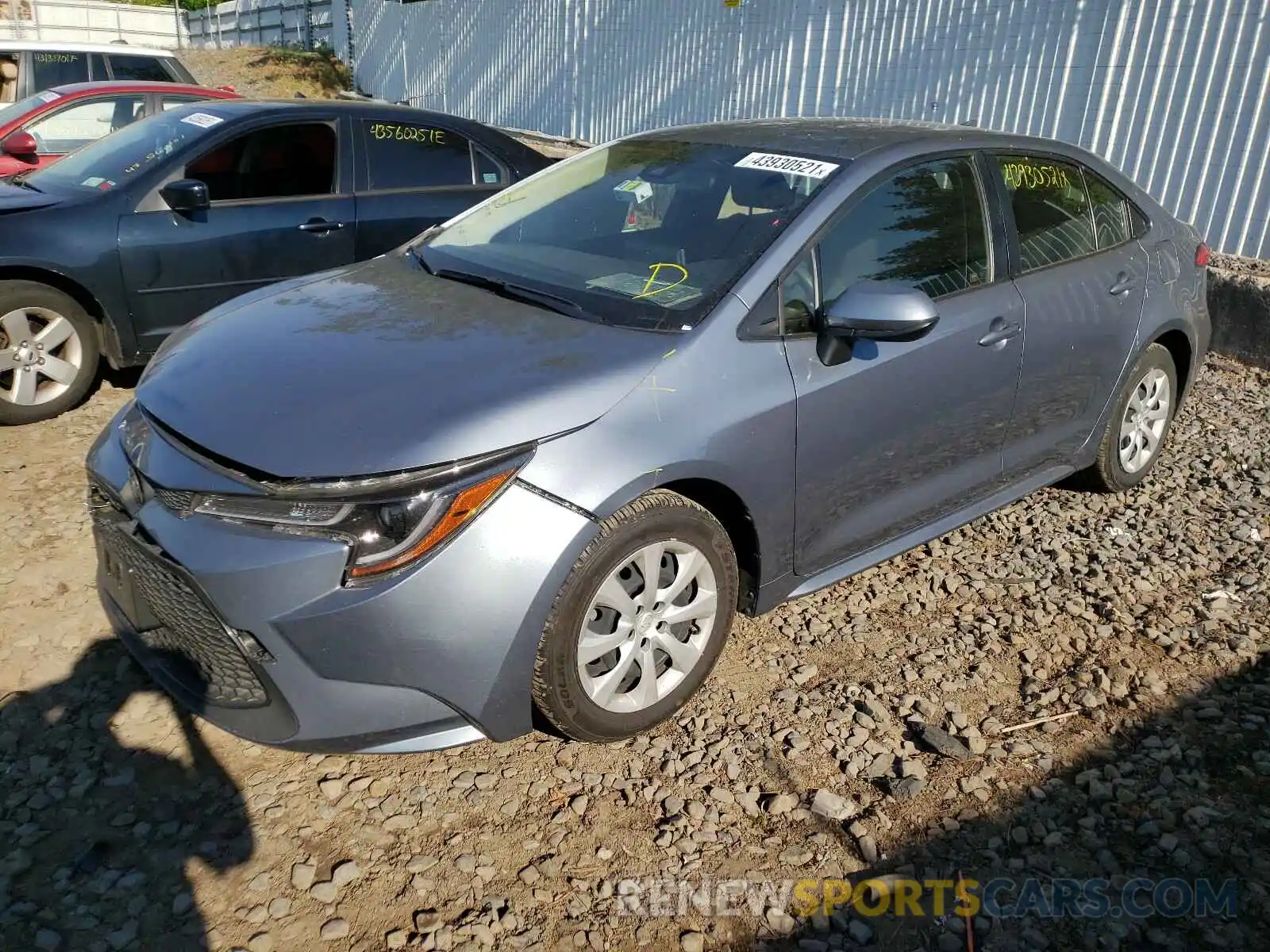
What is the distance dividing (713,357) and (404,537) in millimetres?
1033

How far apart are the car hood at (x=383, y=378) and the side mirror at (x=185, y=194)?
6.57 ft

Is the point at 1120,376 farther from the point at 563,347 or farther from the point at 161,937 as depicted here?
the point at 161,937

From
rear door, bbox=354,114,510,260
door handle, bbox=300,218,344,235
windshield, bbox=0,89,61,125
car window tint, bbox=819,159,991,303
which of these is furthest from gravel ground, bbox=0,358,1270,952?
windshield, bbox=0,89,61,125

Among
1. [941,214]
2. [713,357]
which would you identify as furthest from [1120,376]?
[713,357]

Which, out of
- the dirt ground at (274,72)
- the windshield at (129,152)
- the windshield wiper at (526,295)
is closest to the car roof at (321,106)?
the windshield at (129,152)

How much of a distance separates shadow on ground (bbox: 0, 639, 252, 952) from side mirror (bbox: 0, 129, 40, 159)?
523 cm

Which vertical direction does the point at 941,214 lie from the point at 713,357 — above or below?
above

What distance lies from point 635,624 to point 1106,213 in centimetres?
295

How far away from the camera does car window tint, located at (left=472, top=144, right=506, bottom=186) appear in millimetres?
6223

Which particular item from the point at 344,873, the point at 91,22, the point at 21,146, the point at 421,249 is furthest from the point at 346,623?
the point at 91,22

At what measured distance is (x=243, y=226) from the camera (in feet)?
17.5

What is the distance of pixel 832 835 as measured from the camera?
8.95ft

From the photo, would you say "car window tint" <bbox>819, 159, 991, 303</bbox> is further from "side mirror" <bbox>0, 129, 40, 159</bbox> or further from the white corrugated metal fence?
the white corrugated metal fence

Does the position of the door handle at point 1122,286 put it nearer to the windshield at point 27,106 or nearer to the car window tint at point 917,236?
the car window tint at point 917,236
